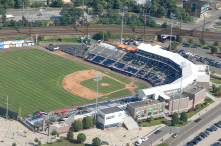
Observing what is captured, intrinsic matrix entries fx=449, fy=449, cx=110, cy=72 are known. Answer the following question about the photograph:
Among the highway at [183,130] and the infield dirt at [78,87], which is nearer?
the highway at [183,130]

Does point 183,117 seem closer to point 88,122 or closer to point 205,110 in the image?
point 205,110

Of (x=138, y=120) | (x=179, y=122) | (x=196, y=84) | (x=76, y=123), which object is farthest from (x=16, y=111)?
(x=196, y=84)

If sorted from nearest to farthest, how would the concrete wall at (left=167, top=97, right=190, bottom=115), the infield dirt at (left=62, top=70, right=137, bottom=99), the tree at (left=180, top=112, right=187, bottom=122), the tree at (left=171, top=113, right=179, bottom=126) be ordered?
the tree at (left=171, top=113, right=179, bottom=126)
the tree at (left=180, top=112, right=187, bottom=122)
the concrete wall at (left=167, top=97, right=190, bottom=115)
the infield dirt at (left=62, top=70, right=137, bottom=99)

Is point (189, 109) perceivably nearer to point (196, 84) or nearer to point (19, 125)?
point (196, 84)

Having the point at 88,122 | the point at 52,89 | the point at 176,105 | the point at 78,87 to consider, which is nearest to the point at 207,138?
the point at 176,105

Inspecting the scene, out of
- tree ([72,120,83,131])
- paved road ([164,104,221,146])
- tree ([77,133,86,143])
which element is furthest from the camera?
tree ([72,120,83,131])

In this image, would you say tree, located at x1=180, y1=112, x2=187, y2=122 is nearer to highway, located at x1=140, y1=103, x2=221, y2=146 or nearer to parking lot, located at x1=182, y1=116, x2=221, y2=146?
highway, located at x1=140, y1=103, x2=221, y2=146

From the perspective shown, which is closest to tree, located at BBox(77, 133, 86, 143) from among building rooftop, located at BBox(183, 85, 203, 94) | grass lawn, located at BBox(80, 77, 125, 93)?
grass lawn, located at BBox(80, 77, 125, 93)

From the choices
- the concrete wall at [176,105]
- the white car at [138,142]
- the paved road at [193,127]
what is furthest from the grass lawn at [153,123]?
the white car at [138,142]

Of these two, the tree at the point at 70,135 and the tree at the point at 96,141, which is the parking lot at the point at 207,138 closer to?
the tree at the point at 96,141
